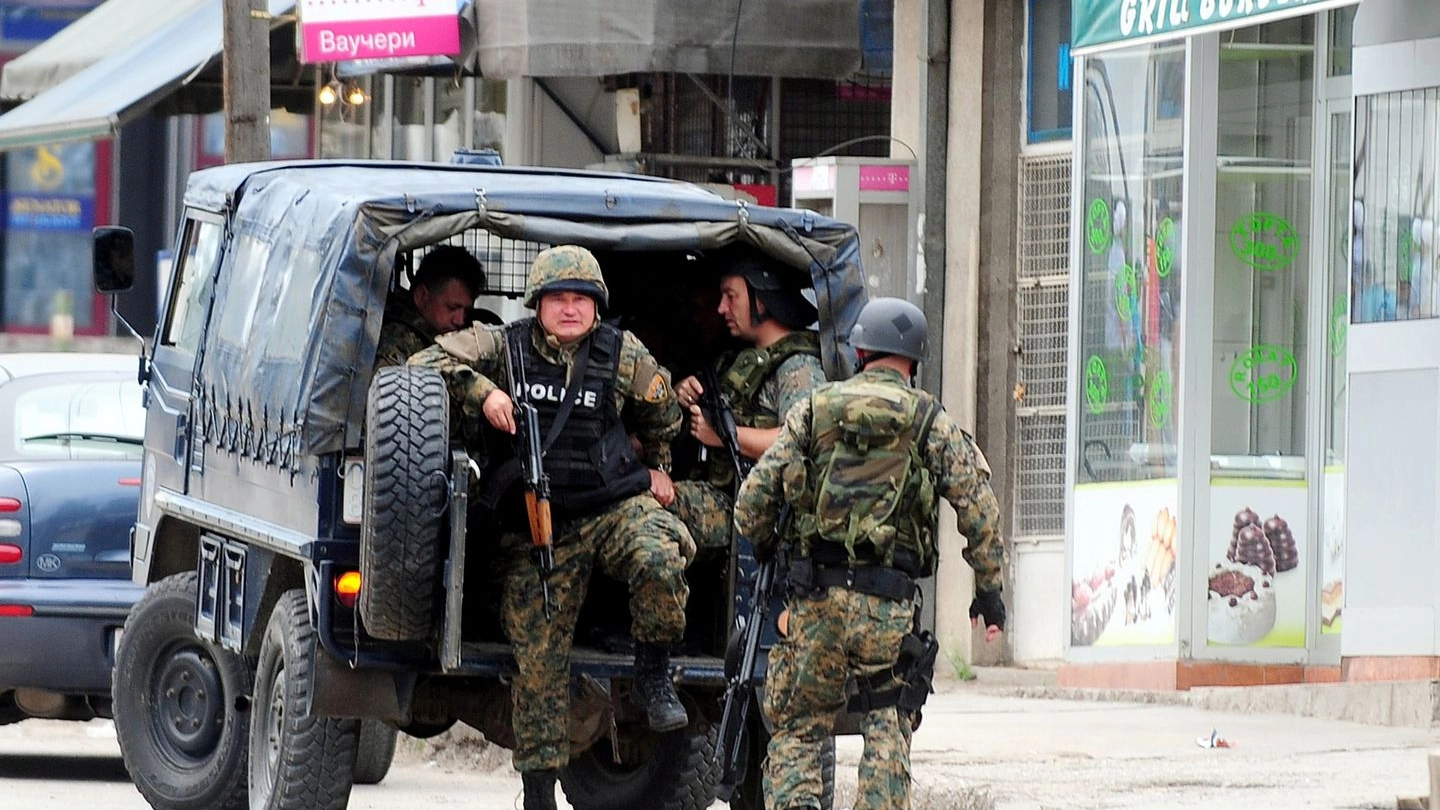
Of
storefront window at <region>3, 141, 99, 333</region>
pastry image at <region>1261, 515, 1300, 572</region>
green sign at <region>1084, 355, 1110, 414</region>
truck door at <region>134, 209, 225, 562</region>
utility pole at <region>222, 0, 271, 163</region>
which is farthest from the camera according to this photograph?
storefront window at <region>3, 141, 99, 333</region>

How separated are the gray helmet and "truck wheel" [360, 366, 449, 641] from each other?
3.98 feet

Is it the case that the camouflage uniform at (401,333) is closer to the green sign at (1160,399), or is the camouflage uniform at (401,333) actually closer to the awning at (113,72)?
the green sign at (1160,399)

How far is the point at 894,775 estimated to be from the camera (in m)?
7.80

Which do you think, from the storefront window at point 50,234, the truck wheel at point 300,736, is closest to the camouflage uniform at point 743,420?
the truck wheel at point 300,736

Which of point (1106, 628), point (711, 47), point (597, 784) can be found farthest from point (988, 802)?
point (711, 47)

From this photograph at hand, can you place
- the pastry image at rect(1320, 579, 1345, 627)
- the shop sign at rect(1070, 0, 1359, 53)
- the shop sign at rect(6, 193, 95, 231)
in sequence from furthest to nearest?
the shop sign at rect(6, 193, 95, 231) → the pastry image at rect(1320, 579, 1345, 627) → the shop sign at rect(1070, 0, 1359, 53)

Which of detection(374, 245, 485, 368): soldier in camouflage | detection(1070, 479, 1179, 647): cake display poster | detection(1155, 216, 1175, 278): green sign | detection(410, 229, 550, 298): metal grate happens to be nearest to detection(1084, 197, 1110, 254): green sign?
detection(1155, 216, 1175, 278): green sign

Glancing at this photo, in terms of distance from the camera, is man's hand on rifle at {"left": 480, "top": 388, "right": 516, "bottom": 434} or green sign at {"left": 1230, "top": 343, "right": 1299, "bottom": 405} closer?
man's hand on rifle at {"left": 480, "top": 388, "right": 516, "bottom": 434}

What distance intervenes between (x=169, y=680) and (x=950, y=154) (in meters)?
6.60

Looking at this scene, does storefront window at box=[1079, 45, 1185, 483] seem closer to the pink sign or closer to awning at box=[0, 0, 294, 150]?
the pink sign

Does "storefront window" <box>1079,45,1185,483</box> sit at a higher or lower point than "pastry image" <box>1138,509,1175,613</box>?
higher

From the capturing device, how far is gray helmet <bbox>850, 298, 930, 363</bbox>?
786 cm

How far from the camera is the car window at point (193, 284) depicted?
374 inches

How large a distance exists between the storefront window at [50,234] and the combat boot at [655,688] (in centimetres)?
2244
